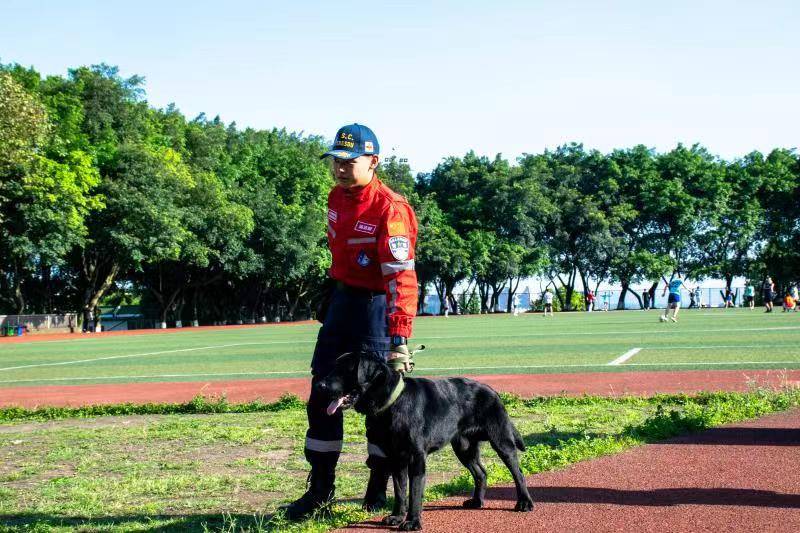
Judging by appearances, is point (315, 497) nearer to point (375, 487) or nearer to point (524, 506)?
point (375, 487)

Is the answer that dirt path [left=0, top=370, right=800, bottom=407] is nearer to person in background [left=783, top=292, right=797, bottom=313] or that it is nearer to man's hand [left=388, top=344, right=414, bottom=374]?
man's hand [left=388, top=344, right=414, bottom=374]

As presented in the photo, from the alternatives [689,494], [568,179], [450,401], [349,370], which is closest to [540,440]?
[689,494]

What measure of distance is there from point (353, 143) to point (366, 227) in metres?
0.47

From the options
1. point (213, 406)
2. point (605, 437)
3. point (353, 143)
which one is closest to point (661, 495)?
point (605, 437)

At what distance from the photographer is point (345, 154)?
186 inches

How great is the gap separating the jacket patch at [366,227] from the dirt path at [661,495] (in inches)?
62.1

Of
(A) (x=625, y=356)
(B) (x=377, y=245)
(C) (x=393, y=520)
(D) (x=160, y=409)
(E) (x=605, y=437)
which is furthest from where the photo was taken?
(A) (x=625, y=356)

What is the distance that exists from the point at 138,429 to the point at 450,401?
15.6 feet

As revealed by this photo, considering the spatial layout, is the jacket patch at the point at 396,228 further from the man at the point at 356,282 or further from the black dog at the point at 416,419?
the black dog at the point at 416,419

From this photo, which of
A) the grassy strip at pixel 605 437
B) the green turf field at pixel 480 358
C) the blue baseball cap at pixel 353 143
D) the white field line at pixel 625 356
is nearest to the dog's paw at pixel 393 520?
the grassy strip at pixel 605 437

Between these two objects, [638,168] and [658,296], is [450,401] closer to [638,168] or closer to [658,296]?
[638,168]

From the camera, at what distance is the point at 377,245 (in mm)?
4758

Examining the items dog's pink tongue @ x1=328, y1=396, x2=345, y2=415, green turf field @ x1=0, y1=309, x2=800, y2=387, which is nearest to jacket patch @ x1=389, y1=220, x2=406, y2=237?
dog's pink tongue @ x1=328, y1=396, x2=345, y2=415

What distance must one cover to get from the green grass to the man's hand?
3.05ft
